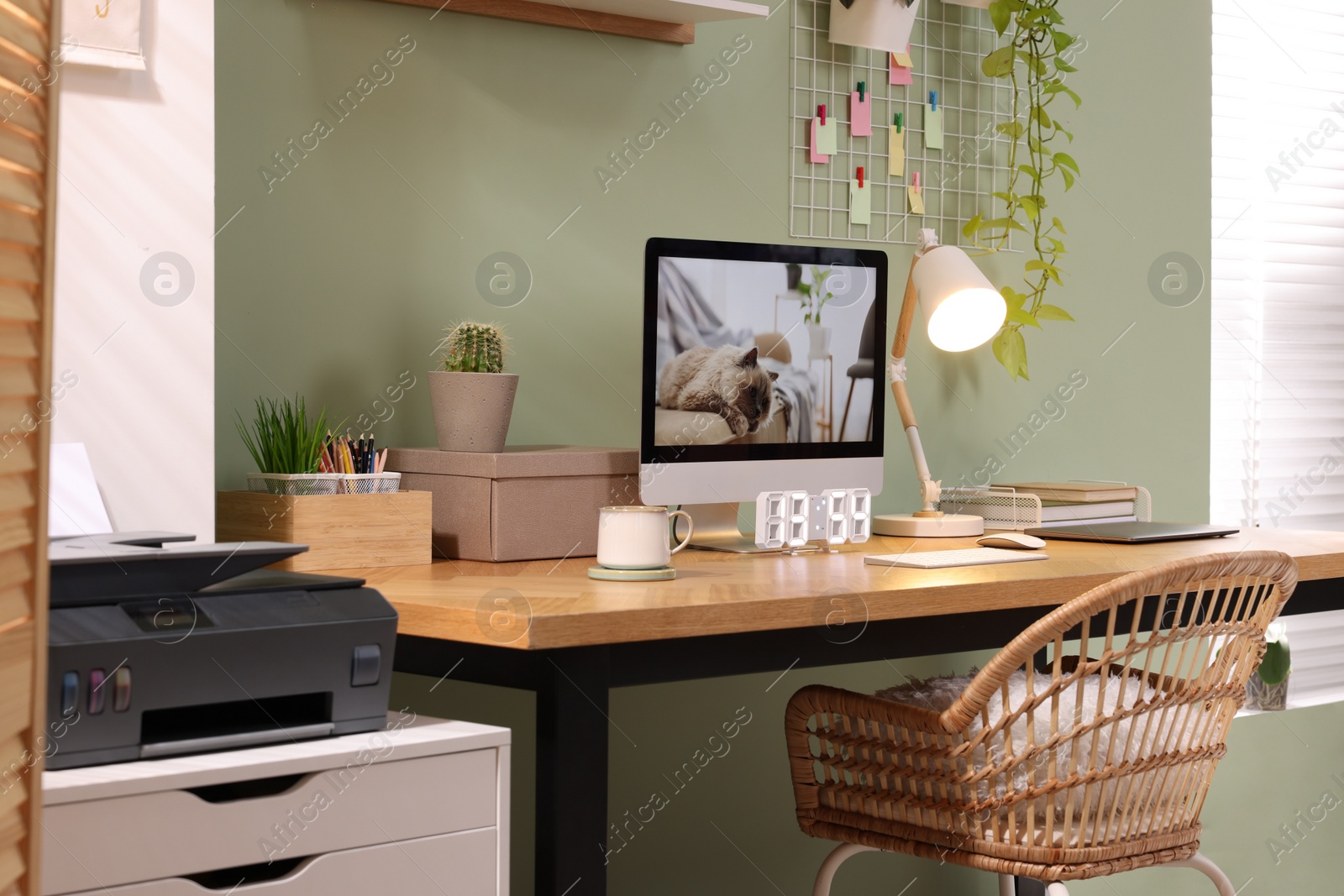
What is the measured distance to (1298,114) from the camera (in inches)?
125

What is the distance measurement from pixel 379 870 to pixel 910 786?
0.72m

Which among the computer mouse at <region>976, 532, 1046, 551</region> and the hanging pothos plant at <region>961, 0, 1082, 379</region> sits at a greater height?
the hanging pothos plant at <region>961, 0, 1082, 379</region>

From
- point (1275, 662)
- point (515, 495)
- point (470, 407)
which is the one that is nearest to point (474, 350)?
point (470, 407)

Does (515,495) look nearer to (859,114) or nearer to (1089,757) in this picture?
(1089,757)

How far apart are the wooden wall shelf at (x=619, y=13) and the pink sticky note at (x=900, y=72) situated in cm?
44

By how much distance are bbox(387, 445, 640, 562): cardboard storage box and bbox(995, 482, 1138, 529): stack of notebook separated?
86cm

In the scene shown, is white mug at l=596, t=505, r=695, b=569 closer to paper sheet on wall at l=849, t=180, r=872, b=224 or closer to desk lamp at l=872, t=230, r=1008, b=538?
desk lamp at l=872, t=230, r=1008, b=538

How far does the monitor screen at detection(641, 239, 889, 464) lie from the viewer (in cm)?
188

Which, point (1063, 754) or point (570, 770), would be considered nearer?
point (570, 770)

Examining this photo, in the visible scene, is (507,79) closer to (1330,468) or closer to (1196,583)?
(1196,583)

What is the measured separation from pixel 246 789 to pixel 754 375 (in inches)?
41.5

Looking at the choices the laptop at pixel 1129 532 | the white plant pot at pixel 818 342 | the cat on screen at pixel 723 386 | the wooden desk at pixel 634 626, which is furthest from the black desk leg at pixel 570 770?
the laptop at pixel 1129 532

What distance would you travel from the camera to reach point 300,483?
5.54ft

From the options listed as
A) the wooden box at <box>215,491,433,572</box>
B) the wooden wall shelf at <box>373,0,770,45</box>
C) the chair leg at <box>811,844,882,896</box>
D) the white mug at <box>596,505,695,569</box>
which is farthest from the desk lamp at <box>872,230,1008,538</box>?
the wooden box at <box>215,491,433,572</box>
